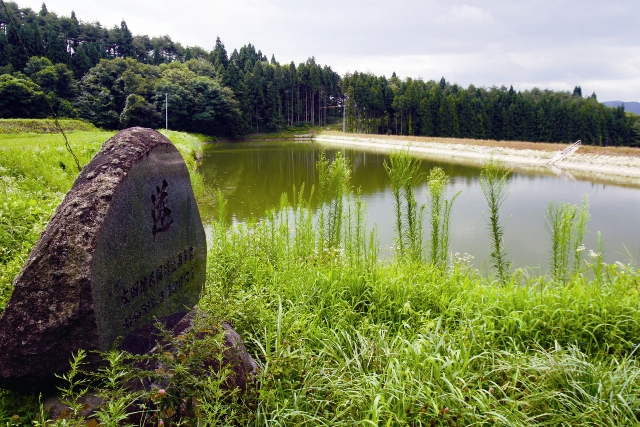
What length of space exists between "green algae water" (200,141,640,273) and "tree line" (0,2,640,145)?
2027 centimetres

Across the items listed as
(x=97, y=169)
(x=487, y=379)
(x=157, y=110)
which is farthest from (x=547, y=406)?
(x=157, y=110)

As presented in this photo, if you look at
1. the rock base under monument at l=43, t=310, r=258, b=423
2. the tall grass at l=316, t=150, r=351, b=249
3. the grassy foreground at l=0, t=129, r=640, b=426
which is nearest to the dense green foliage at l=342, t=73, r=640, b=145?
the tall grass at l=316, t=150, r=351, b=249

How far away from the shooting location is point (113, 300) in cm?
185

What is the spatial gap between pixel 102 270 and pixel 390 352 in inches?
59.0

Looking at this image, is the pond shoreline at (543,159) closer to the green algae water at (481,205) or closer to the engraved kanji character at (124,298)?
the green algae water at (481,205)

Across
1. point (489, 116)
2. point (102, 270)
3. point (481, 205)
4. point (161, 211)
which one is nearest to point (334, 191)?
point (161, 211)

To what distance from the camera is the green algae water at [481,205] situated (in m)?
6.17

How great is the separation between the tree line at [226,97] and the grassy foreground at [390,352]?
31.0m

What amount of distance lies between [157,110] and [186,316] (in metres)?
35.9

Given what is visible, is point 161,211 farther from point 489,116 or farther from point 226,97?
point 489,116

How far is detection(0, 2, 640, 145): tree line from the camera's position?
104 feet

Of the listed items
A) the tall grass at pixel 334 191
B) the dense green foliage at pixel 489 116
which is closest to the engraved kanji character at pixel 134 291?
the tall grass at pixel 334 191

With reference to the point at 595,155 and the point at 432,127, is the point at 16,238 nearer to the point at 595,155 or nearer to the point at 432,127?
the point at 595,155

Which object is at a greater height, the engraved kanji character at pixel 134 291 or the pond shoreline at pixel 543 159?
the pond shoreline at pixel 543 159
